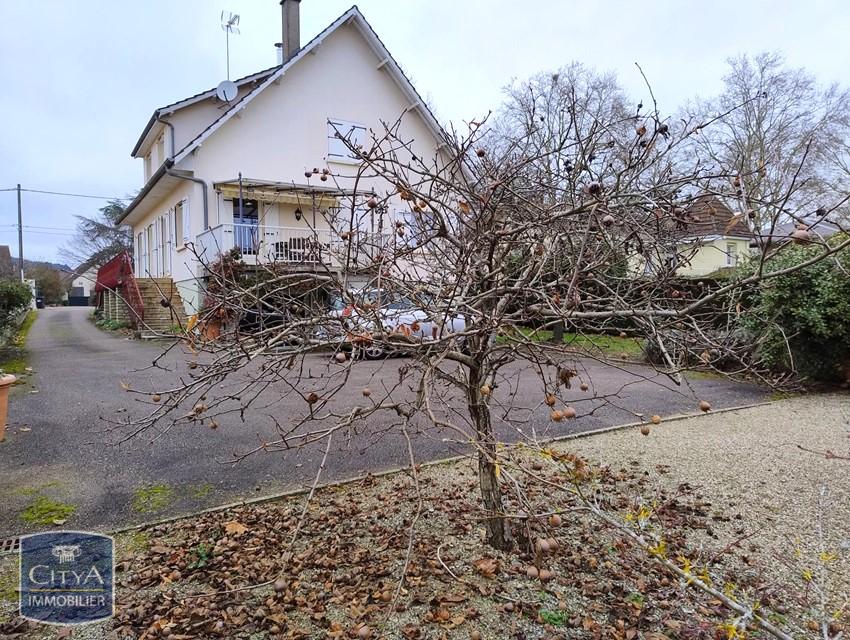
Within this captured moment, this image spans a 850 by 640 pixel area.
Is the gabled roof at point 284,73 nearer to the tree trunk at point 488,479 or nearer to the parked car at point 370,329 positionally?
the tree trunk at point 488,479

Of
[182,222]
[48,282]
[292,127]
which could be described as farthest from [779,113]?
[48,282]

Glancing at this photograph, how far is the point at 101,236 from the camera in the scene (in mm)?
39281

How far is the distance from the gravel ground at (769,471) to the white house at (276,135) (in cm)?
1049

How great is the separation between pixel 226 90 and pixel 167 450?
44.5 feet

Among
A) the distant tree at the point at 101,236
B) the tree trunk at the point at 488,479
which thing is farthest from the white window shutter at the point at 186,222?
the distant tree at the point at 101,236

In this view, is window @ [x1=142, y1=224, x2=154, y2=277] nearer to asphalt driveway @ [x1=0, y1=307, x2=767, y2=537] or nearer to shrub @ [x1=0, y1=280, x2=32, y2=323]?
shrub @ [x1=0, y1=280, x2=32, y2=323]

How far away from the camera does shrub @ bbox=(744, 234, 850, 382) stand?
285 inches

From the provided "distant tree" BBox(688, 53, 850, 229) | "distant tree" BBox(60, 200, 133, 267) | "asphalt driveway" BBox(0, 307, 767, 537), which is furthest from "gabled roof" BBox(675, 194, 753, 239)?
"distant tree" BBox(60, 200, 133, 267)

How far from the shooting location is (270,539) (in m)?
3.15

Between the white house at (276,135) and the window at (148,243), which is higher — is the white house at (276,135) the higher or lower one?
the higher one

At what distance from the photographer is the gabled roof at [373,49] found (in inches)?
542

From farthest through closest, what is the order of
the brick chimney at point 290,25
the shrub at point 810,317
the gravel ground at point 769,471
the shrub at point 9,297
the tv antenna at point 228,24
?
the brick chimney at point 290,25, the tv antenna at point 228,24, the shrub at point 9,297, the shrub at point 810,317, the gravel ground at point 769,471

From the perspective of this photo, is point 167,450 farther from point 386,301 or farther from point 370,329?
point 370,329

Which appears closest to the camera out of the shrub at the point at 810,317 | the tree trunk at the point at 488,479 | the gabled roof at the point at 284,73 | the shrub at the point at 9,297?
the tree trunk at the point at 488,479
